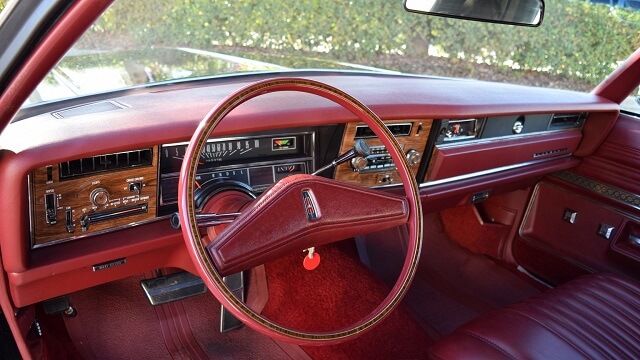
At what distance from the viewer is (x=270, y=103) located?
6.05ft

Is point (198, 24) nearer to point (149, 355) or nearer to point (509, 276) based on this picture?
point (149, 355)

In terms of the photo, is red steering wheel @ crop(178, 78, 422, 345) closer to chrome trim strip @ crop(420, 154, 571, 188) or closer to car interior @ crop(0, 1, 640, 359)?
car interior @ crop(0, 1, 640, 359)

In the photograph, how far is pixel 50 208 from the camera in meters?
1.49

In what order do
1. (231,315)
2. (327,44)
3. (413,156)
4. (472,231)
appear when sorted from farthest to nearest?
(327,44) < (472,231) < (231,315) < (413,156)

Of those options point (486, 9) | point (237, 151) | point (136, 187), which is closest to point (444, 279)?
point (486, 9)

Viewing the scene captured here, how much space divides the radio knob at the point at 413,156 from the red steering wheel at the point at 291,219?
0.58 m

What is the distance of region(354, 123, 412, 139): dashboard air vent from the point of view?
2010 millimetres

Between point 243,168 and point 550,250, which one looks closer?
point 243,168

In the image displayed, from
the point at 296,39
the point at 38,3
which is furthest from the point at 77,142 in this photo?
the point at 296,39

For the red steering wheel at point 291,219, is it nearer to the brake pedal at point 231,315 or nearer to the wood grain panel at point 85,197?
the wood grain panel at point 85,197

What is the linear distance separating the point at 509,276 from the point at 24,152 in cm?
259

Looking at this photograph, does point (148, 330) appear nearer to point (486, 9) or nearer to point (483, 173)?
point (483, 173)

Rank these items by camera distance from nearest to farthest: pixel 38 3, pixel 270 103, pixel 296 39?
pixel 38 3
pixel 270 103
pixel 296 39

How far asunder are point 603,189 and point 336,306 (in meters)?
1.48
